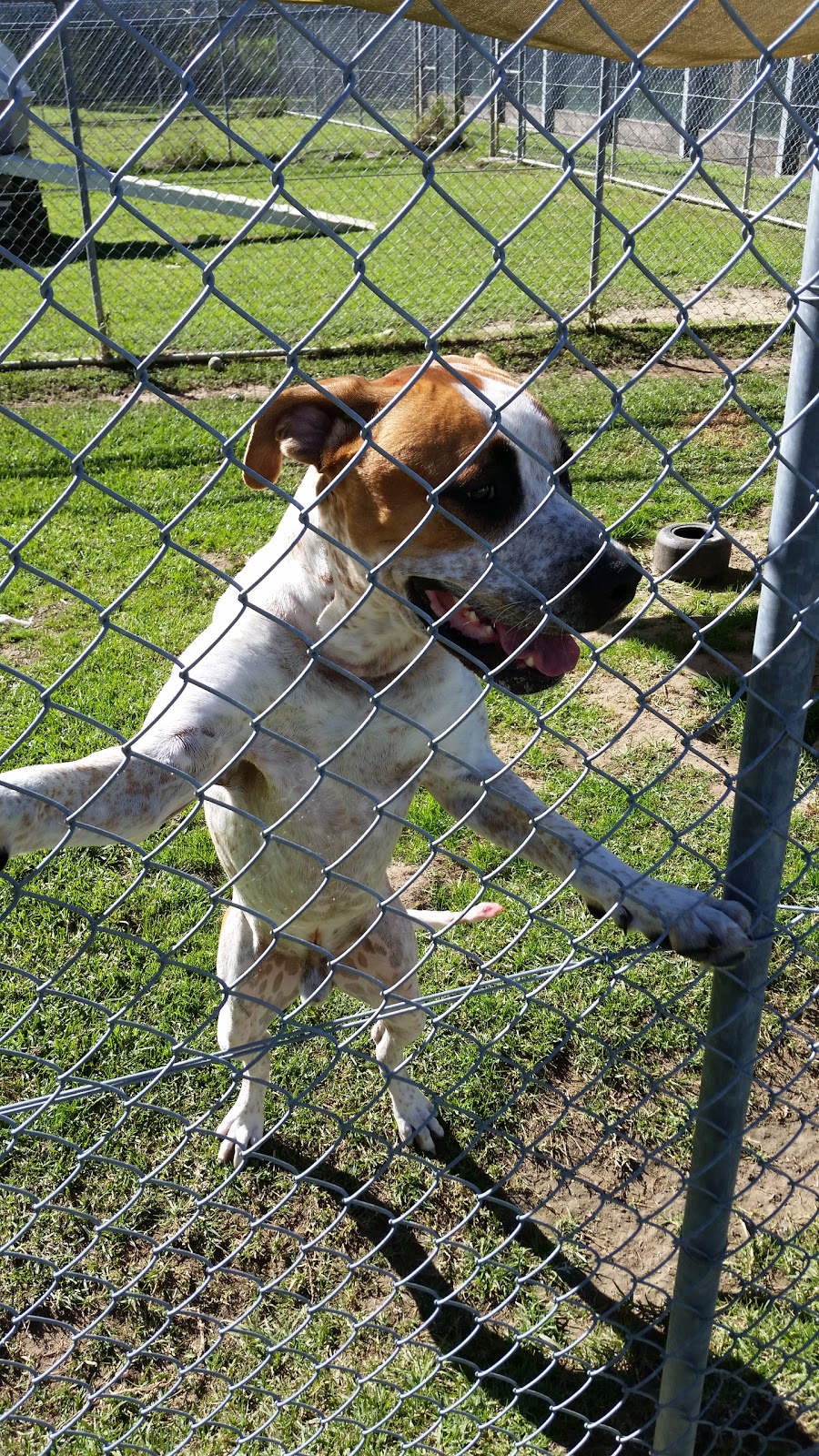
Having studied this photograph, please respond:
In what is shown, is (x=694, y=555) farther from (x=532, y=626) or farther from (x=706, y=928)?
(x=706, y=928)

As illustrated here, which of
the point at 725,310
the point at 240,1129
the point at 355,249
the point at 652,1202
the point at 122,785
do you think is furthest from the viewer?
the point at 355,249

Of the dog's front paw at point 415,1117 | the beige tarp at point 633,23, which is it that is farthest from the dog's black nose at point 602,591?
the dog's front paw at point 415,1117

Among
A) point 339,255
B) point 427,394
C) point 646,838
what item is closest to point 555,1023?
point 646,838

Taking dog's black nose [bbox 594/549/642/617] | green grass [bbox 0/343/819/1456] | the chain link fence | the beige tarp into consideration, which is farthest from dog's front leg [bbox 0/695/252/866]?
the chain link fence

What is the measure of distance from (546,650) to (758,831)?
0.64m

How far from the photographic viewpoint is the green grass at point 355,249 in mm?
10383

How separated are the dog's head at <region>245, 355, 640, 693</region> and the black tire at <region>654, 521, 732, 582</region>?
3370mm

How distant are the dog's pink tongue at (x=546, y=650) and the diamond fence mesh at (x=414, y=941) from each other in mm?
10

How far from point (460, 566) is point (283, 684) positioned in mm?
443

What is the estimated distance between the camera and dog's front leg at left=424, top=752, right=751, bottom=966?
75.0 inches

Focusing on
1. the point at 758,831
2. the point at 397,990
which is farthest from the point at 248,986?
the point at 758,831

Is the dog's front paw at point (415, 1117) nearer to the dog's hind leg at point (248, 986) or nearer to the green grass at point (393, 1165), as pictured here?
the green grass at point (393, 1165)

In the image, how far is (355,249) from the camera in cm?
1140

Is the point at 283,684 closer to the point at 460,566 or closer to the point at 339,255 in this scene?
the point at 460,566
